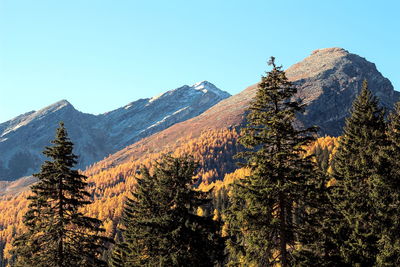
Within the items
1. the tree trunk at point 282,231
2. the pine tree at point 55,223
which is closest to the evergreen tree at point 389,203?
the tree trunk at point 282,231

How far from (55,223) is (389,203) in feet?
70.8

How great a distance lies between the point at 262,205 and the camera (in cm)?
1805

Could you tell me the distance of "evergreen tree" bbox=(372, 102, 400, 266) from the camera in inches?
930

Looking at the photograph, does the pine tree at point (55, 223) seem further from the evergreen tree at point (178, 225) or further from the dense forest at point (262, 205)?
the evergreen tree at point (178, 225)

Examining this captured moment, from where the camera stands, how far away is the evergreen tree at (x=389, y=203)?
23.6 m

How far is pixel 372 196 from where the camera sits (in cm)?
2531

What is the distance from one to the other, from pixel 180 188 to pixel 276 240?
7.74 m

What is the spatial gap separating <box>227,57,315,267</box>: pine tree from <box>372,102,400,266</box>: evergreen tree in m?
8.73

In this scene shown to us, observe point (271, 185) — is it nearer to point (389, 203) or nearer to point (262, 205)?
point (262, 205)

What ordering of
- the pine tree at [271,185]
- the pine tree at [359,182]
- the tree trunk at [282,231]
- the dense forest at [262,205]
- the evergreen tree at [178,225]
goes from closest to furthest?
the tree trunk at [282,231], the pine tree at [271,185], the dense forest at [262,205], the evergreen tree at [178,225], the pine tree at [359,182]

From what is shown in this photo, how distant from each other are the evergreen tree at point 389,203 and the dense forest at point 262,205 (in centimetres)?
7

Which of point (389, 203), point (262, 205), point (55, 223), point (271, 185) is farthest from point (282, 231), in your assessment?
point (55, 223)

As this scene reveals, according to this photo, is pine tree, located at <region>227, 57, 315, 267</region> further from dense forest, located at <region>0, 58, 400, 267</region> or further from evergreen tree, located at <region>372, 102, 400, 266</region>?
evergreen tree, located at <region>372, 102, 400, 266</region>

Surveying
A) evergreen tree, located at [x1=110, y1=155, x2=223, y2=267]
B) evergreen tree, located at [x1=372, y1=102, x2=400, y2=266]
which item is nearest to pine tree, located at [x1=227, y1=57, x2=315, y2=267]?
evergreen tree, located at [x1=110, y1=155, x2=223, y2=267]
